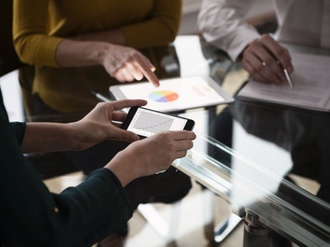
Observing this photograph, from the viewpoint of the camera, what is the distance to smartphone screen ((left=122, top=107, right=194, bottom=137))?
988 millimetres

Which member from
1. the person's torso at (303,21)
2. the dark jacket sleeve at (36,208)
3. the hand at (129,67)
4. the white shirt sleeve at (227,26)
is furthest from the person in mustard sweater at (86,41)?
the dark jacket sleeve at (36,208)

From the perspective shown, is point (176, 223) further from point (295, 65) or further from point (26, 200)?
point (295, 65)

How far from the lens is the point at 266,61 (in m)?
1.31

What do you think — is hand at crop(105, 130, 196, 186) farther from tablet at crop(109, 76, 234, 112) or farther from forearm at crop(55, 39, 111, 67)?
forearm at crop(55, 39, 111, 67)

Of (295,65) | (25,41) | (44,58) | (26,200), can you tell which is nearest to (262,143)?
(295,65)

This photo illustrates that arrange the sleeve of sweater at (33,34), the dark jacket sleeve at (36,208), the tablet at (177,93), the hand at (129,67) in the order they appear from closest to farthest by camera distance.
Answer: the dark jacket sleeve at (36,208)
the tablet at (177,93)
the hand at (129,67)
the sleeve of sweater at (33,34)

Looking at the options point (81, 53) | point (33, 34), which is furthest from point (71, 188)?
point (33, 34)

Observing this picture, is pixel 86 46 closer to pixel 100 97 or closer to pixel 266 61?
pixel 100 97

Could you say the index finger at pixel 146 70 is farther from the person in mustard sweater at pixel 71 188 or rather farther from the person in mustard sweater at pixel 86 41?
the person in mustard sweater at pixel 71 188

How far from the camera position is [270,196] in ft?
3.00

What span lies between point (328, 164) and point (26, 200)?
2.00 feet

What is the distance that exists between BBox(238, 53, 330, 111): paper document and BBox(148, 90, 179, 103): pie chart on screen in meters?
0.17

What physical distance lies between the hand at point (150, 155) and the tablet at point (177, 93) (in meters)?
0.24

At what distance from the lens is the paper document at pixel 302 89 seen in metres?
1.18
